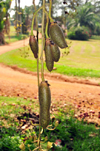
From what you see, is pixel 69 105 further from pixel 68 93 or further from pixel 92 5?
pixel 92 5

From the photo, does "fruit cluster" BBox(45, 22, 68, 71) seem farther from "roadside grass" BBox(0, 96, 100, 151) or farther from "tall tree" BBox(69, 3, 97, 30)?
"tall tree" BBox(69, 3, 97, 30)

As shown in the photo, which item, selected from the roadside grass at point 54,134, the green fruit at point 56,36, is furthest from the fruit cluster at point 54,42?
the roadside grass at point 54,134

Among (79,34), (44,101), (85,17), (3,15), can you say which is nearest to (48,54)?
(44,101)

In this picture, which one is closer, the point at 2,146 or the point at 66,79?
the point at 2,146

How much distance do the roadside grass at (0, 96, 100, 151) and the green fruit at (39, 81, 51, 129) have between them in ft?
6.42

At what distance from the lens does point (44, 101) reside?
0.59m

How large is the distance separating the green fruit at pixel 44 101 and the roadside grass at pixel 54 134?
196 centimetres

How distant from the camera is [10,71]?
27.5 feet

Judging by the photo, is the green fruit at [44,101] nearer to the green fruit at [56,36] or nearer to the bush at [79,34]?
the green fruit at [56,36]

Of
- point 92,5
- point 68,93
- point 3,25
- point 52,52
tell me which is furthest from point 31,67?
point 92,5

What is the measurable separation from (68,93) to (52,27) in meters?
4.60

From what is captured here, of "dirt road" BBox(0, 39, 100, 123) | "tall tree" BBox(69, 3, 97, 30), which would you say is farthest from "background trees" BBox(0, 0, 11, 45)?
"tall tree" BBox(69, 3, 97, 30)

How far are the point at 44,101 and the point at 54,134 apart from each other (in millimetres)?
2502

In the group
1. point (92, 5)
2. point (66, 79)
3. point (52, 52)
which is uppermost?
point (92, 5)
